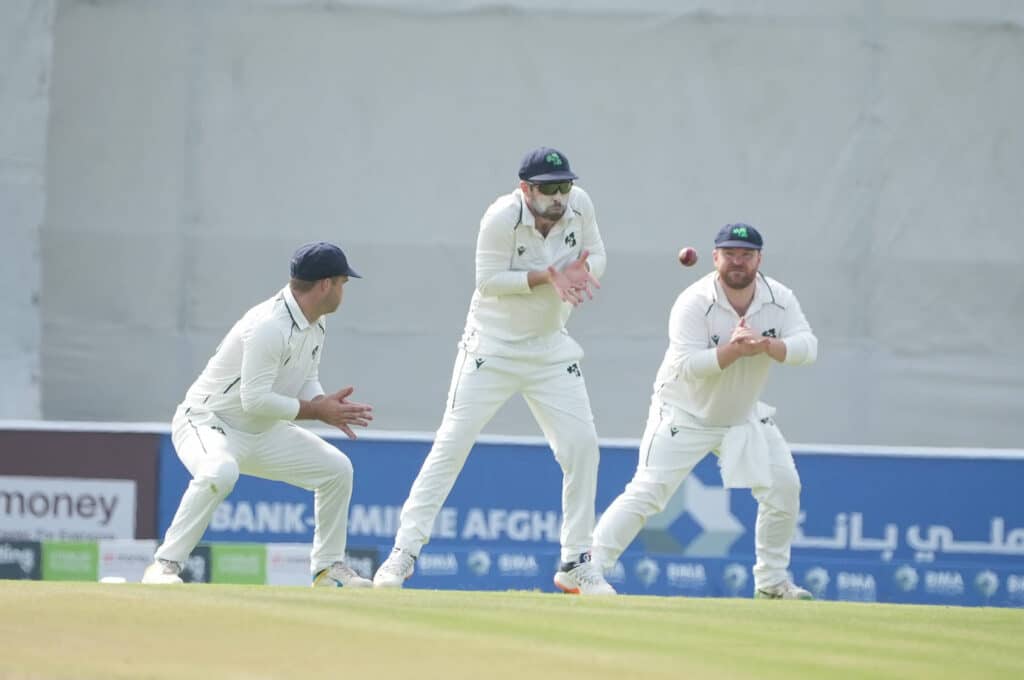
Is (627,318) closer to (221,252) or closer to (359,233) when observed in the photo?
(359,233)

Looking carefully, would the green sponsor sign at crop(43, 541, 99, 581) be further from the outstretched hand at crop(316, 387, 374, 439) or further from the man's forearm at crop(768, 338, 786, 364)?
the man's forearm at crop(768, 338, 786, 364)

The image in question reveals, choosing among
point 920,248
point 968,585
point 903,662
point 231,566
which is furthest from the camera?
point 920,248

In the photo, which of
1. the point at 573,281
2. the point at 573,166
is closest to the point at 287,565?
the point at 573,281

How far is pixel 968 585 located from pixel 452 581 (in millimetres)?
2962

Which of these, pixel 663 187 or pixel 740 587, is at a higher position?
pixel 663 187

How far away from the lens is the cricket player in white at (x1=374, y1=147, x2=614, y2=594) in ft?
25.3

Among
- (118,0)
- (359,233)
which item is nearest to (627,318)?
(359,233)

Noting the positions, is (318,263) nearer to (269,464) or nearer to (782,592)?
(269,464)

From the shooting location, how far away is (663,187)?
11906 mm

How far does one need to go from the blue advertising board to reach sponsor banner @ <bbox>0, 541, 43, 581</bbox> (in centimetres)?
103

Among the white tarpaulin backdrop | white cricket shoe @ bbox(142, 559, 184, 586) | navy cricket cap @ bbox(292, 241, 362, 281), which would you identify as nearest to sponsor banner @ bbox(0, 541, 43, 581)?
the white tarpaulin backdrop

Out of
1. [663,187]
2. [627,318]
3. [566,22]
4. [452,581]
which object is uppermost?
[566,22]

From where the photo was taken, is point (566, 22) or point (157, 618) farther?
point (566, 22)

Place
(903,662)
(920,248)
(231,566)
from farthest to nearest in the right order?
1. (920,248)
2. (231,566)
3. (903,662)
